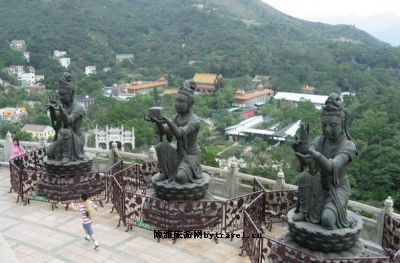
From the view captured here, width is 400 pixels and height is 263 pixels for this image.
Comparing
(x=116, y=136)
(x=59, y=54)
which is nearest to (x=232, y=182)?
(x=116, y=136)

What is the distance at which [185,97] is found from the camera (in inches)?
418

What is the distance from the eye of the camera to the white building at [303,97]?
84875 millimetres

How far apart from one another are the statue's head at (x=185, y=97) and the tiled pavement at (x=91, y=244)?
2.85 metres

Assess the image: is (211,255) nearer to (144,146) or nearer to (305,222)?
(305,222)

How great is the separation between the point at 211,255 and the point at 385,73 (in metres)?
93.6

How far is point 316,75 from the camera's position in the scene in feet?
349

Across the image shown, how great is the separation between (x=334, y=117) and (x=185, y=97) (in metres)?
3.63

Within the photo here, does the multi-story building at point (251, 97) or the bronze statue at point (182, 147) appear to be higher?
the bronze statue at point (182, 147)

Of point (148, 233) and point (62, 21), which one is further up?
point (62, 21)

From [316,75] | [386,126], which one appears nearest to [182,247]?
[386,126]

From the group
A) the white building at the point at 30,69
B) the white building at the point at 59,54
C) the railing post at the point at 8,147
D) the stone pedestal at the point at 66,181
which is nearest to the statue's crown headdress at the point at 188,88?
the stone pedestal at the point at 66,181

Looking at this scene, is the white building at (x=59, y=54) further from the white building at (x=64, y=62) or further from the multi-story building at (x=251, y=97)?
the multi-story building at (x=251, y=97)

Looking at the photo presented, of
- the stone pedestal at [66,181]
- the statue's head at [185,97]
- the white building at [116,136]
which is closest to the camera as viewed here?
the statue's head at [185,97]

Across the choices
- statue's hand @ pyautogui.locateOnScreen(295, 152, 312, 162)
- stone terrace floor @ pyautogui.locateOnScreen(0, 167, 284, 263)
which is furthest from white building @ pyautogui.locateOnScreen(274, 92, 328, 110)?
statue's hand @ pyautogui.locateOnScreen(295, 152, 312, 162)
